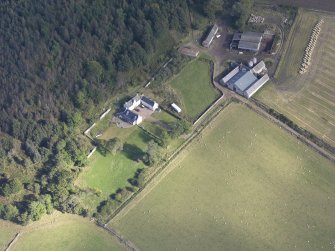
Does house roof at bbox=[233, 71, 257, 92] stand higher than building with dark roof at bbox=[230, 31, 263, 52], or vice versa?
building with dark roof at bbox=[230, 31, 263, 52]

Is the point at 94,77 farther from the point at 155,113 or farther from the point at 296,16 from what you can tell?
the point at 296,16

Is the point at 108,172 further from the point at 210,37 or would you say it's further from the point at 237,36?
the point at 237,36

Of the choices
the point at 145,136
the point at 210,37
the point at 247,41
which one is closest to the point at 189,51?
the point at 210,37

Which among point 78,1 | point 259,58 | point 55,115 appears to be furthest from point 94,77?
point 259,58

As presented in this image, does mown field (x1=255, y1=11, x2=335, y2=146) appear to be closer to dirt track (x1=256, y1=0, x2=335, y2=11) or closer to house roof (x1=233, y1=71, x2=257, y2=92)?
house roof (x1=233, y1=71, x2=257, y2=92)

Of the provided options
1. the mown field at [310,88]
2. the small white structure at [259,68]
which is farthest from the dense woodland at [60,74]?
the mown field at [310,88]

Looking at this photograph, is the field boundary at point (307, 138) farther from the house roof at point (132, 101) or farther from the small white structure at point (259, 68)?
the house roof at point (132, 101)

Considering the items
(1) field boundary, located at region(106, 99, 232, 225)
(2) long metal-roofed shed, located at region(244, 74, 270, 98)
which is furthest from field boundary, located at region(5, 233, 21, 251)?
(2) long metal-roofed shed, located at region(244, 74, 270, 98)
